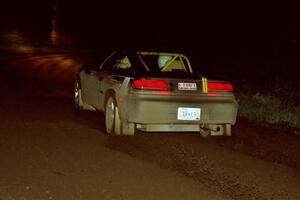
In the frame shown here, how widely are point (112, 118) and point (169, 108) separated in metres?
1.12

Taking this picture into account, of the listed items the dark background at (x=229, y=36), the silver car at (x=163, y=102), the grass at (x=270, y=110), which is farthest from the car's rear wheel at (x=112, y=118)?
the grass at (x=270, y=110)

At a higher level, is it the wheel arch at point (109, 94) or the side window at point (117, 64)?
the side window at point (117, 64)

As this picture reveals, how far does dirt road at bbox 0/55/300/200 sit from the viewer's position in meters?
5.95

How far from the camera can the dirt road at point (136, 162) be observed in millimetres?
5949

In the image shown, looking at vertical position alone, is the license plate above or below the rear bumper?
above

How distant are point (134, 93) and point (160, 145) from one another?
0.84m

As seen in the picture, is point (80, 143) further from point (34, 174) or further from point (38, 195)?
point (38, 195)

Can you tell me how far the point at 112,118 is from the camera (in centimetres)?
933

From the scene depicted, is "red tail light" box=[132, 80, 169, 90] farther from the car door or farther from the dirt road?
the car door

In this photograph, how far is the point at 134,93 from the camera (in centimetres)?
863

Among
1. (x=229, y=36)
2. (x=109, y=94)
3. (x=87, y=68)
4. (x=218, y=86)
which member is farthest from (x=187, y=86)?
(x=229, y=36)

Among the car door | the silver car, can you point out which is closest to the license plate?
the silver car

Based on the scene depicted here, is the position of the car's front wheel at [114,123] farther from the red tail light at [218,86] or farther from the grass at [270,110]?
the grass at [270,110]

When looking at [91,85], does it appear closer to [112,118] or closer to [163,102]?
[112,118]
